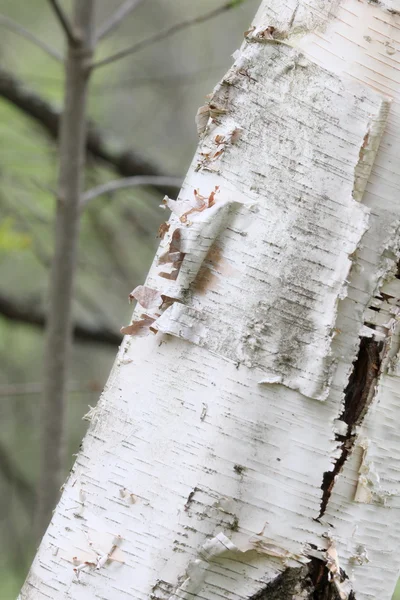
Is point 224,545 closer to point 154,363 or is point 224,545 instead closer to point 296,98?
point 154,363

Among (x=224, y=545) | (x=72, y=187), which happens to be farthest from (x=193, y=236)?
(x=72, y=187)

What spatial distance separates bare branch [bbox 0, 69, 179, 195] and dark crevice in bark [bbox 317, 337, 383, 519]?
6.87 ft

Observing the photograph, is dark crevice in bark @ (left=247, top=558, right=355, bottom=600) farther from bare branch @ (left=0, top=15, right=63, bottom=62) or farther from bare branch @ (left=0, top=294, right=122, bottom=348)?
bare branch @ (left=0, top=294, right=122, bottom=348)

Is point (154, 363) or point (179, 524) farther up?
point (154, 363)

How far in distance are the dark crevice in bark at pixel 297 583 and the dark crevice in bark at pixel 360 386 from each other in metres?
0.07

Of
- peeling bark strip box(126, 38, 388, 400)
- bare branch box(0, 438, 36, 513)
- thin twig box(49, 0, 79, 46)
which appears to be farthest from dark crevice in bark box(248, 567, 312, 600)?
bare branch box(0, 438, 36, 513)

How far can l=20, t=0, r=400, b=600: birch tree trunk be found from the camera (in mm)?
912

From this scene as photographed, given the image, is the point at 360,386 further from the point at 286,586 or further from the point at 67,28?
the point at 67,28

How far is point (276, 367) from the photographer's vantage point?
3.01ft

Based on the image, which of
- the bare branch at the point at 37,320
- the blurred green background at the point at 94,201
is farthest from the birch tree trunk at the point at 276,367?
the bare branch at the point at 37,320

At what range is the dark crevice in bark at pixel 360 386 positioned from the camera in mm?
929

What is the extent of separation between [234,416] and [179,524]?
16 centimetres

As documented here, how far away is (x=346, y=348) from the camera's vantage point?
36.6 inches

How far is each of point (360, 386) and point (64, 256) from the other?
1409 mm
